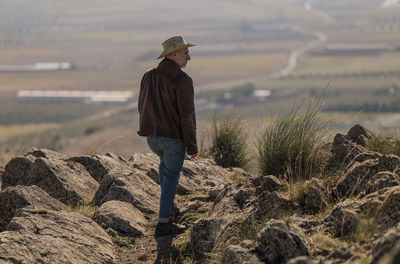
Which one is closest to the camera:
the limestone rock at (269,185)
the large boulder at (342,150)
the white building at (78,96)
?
the limestone rock at (269,185)

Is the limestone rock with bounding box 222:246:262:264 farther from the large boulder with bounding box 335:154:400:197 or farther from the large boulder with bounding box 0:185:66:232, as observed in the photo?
the large boulder with bounding box 0:185:66:232

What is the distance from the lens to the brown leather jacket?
6508 mm

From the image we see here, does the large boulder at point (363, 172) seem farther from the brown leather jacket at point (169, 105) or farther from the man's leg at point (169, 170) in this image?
the man's leg at point (169, 170)

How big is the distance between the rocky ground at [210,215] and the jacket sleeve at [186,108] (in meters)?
0.75

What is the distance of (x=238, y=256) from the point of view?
15.6 feet

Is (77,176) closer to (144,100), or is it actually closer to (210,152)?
(144,100)

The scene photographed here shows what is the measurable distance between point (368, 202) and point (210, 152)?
5.62m

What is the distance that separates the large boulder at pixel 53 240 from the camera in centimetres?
551

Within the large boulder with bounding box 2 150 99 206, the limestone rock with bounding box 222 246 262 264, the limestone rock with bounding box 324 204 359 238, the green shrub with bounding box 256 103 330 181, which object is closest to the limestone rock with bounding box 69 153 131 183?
the large boulder with bounding box 2 150 99 206

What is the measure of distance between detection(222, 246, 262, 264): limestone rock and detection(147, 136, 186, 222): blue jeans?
1.96m

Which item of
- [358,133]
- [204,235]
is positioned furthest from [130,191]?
[358,133]

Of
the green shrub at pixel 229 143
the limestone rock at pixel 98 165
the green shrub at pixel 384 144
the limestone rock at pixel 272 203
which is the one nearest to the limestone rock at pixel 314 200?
the limestone rock at pixel 272 203

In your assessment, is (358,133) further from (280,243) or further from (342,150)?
(280,243)

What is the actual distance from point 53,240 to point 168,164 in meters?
1.45
